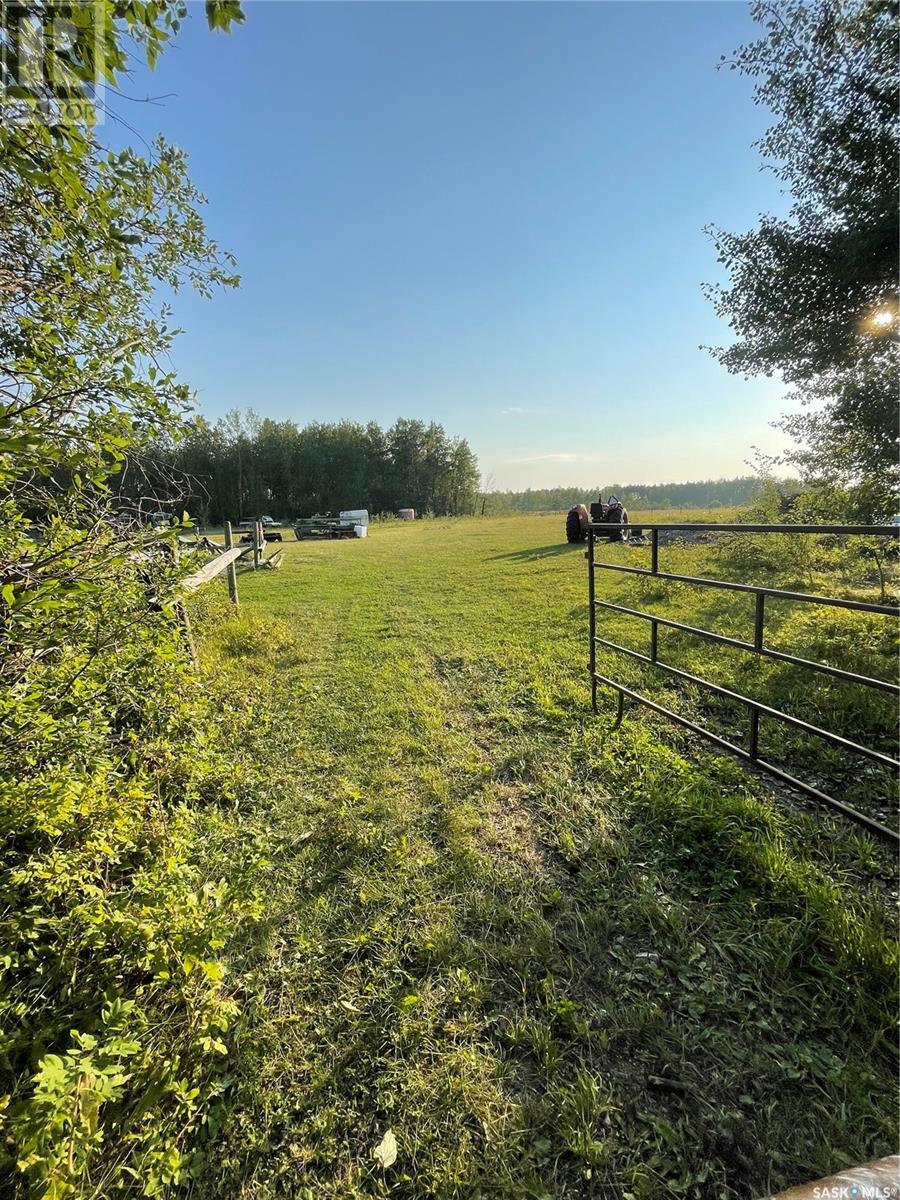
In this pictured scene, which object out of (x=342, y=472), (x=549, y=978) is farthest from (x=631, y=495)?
(x=549, y=978)

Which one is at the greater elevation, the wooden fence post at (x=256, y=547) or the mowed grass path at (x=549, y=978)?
the wooden fence post at (x=256, y=547)

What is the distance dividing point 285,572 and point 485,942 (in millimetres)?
10963

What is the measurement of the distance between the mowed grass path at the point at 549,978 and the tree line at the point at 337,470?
126 feet

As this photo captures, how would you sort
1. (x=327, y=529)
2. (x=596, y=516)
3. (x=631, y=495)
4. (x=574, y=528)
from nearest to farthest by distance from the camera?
(x=596, y=516)
(x=574, y=528)
(x=327, y=529)
(x=631, y=495)

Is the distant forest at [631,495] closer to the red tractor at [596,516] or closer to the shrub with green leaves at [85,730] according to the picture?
the red tractor at [596,516]

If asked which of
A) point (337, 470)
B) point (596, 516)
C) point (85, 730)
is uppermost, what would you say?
point (337, 470)

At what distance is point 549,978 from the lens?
1612 mm

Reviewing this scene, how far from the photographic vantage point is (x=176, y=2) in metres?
1.24

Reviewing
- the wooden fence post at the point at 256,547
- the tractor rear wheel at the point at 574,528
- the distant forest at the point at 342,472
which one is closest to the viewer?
the wooden fence post at the point at 256,547

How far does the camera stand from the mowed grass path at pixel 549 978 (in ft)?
3.85

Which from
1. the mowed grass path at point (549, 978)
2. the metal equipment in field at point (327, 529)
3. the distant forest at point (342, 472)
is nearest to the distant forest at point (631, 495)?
the distant forest at point (342, 472)

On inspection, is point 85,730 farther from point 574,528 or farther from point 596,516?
point 574,528

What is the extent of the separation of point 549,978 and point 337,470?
45513 mm

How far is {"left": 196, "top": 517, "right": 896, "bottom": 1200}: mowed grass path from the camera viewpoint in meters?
1.17
